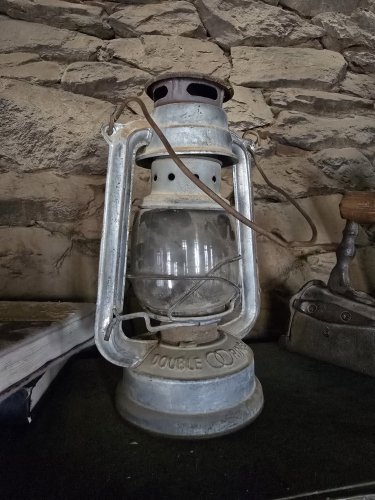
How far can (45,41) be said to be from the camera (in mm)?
932

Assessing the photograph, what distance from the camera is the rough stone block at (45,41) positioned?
36.5 inches

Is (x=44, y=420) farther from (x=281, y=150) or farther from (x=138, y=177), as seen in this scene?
(x=281, y=150)

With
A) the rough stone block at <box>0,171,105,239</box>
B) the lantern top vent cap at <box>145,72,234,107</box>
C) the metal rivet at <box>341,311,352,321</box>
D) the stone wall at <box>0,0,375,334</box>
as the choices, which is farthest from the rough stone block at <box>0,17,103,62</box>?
the metal rivet at <box>341,311,352,321</box>

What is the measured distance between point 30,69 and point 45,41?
0.26 ft

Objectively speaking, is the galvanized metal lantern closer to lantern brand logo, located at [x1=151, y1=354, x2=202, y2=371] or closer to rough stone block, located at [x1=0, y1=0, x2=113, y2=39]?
lantern brand logo, located at [x1=151, y1=354, x2=202, y2=371]

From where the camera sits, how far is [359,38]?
1.06 m

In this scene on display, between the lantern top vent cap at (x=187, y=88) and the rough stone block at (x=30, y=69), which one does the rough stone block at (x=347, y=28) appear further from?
the rough stone block at (x=30, y=69)

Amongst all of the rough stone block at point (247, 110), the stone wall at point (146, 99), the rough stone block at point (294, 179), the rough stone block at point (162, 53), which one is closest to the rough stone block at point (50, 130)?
the stone wall at point (146, 99)

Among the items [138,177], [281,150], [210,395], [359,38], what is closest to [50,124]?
[138,177]

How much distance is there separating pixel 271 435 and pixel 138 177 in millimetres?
659

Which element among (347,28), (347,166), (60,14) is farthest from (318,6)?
(60,14)

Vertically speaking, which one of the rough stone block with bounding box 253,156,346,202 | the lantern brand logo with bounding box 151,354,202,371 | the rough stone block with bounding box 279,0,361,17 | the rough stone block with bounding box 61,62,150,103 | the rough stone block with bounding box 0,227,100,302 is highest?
the rough stone block with bounding box 279,0,361,17

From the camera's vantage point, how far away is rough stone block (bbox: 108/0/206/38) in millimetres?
966

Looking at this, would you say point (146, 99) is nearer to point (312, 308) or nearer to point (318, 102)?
point (318, 102)
